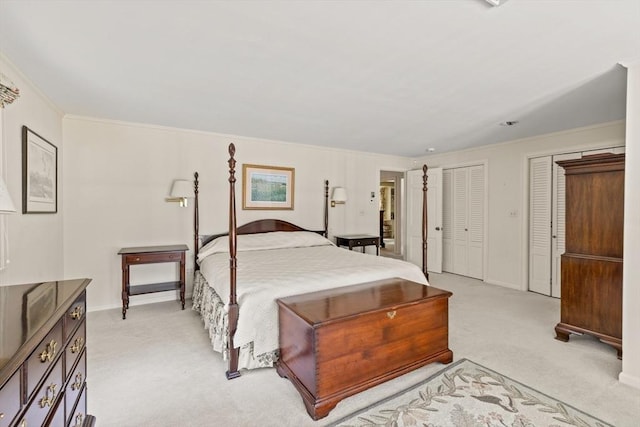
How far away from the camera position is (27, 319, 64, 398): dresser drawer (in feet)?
3.23

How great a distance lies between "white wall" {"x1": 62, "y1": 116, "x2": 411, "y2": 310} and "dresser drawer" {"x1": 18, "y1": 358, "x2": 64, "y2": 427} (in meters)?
3.00

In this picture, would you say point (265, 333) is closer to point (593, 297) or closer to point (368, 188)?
point (593, 297)

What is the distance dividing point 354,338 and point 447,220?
4511mm

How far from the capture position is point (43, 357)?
3.55 feet

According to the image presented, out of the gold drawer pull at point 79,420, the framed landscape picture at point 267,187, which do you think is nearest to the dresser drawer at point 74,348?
the gold drawer pull at point 79,420

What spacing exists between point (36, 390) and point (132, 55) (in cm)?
204

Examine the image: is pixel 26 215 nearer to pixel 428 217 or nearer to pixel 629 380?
pixel 629 380

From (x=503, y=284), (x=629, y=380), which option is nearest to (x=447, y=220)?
(x=503, y=284)

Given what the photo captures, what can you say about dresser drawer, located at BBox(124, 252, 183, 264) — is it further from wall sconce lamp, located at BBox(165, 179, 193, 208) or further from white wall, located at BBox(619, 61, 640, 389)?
white wall, located at BBox(619, 61, 640, 389)

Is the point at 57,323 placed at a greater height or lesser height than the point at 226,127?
lesser

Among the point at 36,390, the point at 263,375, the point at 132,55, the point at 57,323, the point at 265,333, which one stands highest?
the point at 132,55

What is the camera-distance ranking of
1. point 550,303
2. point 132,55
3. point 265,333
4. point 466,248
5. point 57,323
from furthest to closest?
point 466,248, point 550,303, point 265,333, point 132,55, point 57,323

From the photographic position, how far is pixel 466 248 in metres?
5.59

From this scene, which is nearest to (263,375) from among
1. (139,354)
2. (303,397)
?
(303,397)
